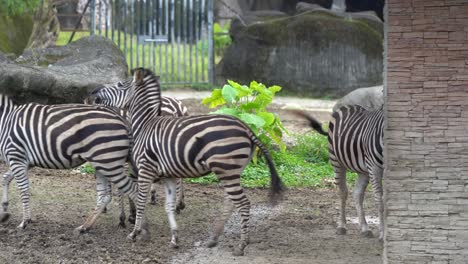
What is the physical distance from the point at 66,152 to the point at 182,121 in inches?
51.4

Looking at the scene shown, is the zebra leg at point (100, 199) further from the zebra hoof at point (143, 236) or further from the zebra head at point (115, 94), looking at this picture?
the zebra head at point (115, 94)

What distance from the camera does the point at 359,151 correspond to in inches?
373

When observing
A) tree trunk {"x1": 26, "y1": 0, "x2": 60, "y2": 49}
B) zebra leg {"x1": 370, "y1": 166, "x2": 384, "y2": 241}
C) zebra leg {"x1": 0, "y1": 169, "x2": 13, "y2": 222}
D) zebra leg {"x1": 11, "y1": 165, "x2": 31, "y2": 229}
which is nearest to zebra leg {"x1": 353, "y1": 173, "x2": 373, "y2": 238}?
zebra leg {"x1": 370, "y1": 166, "x2": 384, "y2": 241}

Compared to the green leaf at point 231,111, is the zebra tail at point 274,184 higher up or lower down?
lower down

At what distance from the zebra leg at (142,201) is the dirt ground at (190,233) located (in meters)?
0.11

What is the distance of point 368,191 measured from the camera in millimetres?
12391

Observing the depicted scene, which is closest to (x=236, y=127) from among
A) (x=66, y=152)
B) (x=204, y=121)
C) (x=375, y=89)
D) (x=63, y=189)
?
(x=204, y=121)

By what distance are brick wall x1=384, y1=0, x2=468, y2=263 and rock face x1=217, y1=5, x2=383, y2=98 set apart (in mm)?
13957

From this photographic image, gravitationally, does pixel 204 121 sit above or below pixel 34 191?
above

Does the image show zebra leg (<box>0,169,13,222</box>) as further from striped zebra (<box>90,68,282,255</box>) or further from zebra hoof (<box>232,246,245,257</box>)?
zebra hoof (<box>232,246,245,257</box>)

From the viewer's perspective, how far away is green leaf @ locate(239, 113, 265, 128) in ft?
39.7

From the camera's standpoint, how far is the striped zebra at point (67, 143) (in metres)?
9.30

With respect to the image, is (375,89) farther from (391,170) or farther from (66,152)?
(391,170)

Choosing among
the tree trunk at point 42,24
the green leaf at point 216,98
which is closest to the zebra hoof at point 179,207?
the green leaf at point 216,98
